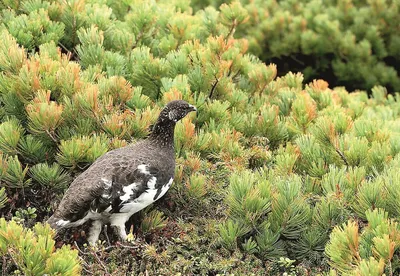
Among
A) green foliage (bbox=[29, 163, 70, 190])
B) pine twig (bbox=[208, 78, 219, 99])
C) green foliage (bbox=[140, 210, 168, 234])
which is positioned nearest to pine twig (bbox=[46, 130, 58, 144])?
green foliage (bbox=[29, 163, 70, 190])

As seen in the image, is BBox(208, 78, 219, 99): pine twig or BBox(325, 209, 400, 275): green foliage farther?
BBox(208, 78, 219, 99): pine twig

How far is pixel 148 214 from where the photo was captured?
389cm

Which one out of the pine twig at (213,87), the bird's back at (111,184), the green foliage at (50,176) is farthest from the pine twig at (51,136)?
the pine twig at (213,87)

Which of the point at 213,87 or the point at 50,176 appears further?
the point at 213,87

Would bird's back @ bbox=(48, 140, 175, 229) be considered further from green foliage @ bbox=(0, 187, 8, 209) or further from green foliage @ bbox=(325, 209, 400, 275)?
green foliage @ bbox=(325, 209, 400, 275)

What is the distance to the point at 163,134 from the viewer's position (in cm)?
394

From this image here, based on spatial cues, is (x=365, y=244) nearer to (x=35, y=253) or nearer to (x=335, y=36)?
(x=35, y=253)

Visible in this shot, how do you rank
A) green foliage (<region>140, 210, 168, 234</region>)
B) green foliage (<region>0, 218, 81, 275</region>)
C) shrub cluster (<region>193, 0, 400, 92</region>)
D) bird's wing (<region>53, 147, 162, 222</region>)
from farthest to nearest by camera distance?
1. shrub cluster (<region>193, 0, 400, 92</region>)
2. green foliage (<region>140, 210, 168, 234</region>)
3. bird's wing (<region>53, 147, 162, 222</region>)
4. green foliage (<region>0, 218, 81, 275</region>)

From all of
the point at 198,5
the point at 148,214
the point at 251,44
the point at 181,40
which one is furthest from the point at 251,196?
the point at 198,5

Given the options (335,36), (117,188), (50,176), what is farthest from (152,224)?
(335,36)

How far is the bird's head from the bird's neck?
0.03 m

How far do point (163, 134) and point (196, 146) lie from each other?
0.39 metres

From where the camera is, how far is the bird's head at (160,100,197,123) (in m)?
3.99

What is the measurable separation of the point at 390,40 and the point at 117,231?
232 inches
